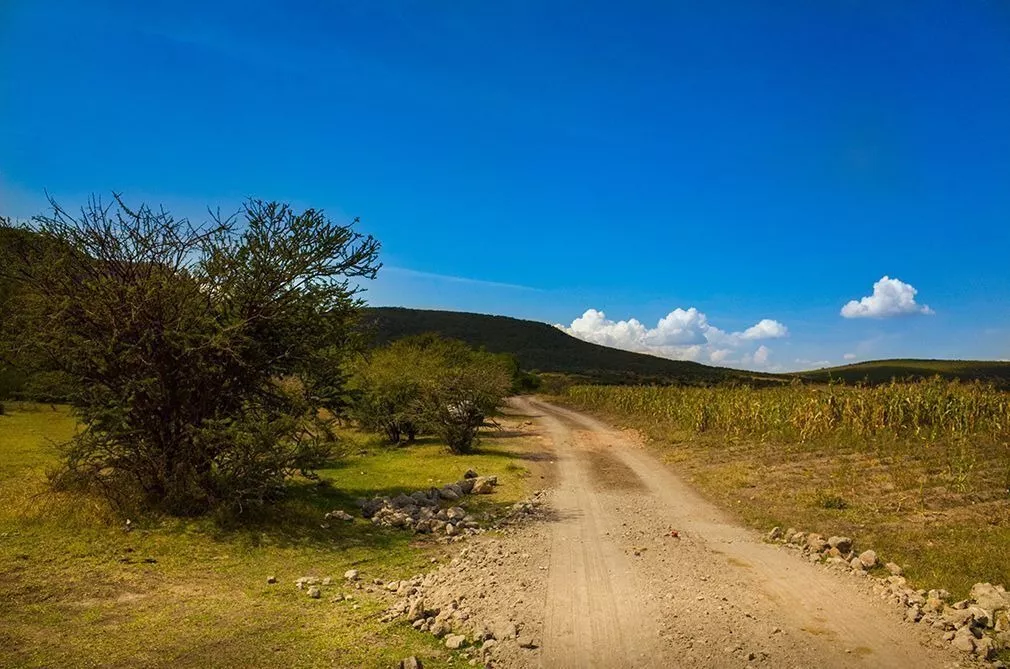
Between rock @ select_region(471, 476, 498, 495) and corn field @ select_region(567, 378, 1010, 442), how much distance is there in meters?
11.3

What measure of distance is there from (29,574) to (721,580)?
8.57 meters

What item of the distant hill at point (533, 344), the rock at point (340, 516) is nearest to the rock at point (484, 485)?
the rock at point (340, 516)

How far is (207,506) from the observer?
10.3 meters

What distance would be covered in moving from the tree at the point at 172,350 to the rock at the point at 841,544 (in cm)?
854

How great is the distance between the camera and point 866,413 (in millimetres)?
20203

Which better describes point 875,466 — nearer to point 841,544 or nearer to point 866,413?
point 866,413

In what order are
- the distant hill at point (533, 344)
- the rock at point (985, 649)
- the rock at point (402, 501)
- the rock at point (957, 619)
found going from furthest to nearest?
1. the distant hill at point (533, 344)
2. the rock at point (402, 501)
3. the rock at point (957, 619)
4. the rock at point (985, 649)

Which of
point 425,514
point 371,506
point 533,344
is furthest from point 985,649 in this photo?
point 533,344

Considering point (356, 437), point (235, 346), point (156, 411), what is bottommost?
point (356, 437)

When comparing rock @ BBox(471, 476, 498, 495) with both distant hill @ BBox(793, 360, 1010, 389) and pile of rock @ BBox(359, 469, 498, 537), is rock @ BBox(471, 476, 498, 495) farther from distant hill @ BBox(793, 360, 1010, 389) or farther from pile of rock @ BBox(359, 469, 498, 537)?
distant hill @ BBox(793, 360, 1010, 389)

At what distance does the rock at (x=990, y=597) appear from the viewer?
6598mm

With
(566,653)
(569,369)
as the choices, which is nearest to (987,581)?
(566,653)

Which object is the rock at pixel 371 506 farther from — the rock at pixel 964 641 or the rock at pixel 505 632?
the rock at pixel 964 641

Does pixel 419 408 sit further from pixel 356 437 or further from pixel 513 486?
pixel 513 486
